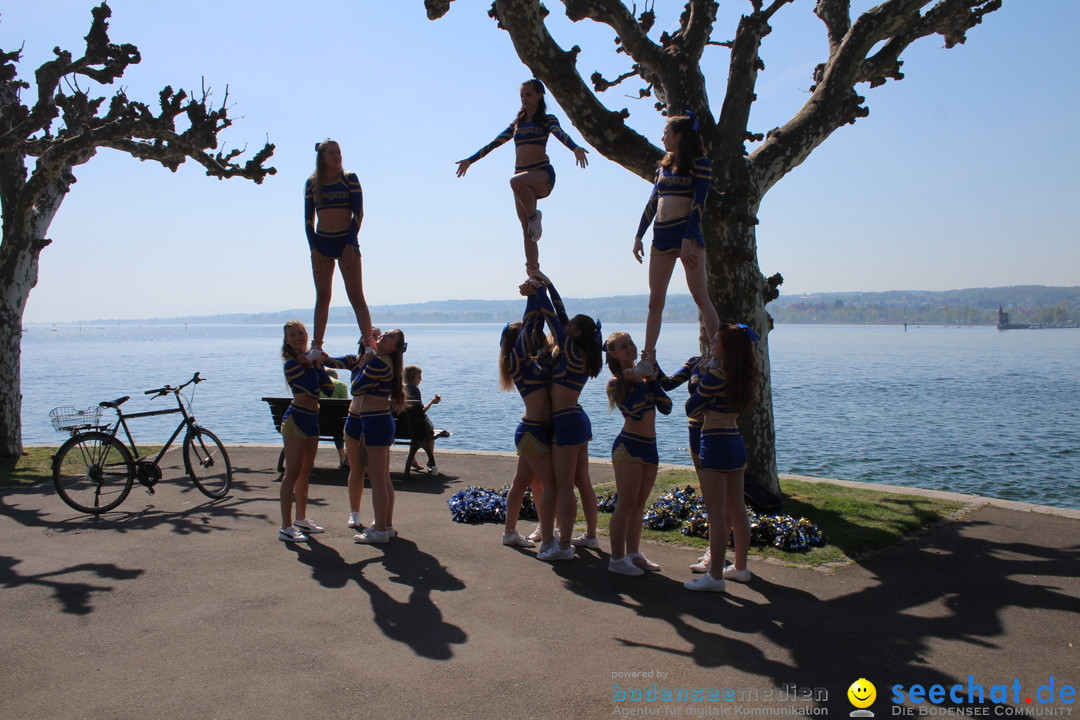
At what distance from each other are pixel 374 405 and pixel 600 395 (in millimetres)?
32220

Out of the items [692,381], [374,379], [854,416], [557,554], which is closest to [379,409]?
[374,379]

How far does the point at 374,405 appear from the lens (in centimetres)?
752

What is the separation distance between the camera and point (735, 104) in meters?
9.42

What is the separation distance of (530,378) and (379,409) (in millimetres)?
1598

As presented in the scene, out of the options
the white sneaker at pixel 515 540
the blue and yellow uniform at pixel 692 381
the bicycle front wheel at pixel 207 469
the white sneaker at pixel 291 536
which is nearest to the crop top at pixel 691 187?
the blue and yellow uniform at pixel 692 381

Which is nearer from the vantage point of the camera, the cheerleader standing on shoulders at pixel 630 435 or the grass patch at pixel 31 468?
the cheerleader standing on shoulders at pixel 630 435

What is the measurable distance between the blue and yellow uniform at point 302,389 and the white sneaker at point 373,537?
1.12 m

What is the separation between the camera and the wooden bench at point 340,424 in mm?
11234

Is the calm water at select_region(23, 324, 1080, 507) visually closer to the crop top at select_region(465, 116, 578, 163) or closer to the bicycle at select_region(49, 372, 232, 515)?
the bicycle at select_region(49, 372, 232, 515)

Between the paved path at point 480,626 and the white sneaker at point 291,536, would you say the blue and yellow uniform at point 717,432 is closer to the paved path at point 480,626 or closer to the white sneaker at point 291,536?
the paved path at point 480,626

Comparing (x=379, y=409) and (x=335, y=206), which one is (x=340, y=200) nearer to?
(x=335, y=206)

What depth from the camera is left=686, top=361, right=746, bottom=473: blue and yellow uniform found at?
6.03 meters

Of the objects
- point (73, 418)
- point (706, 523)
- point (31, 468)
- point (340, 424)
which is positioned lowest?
point (31, 468)

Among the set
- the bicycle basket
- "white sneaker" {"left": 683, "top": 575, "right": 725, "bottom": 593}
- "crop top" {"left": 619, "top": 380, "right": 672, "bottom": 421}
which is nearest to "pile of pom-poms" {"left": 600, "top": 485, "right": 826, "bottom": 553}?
"white sneaker" {"left": 683, "top": 575, "right": 725, "bottom": 593}
